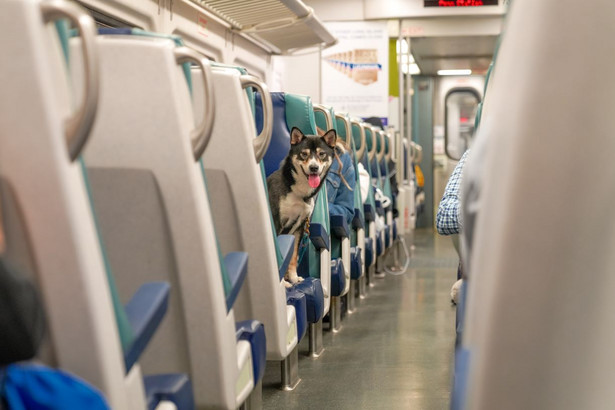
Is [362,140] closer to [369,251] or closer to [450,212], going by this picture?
[369,251]

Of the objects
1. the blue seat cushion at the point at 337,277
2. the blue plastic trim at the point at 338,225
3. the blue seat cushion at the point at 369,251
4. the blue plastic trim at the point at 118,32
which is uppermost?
the blue plastic trim at the point at 118,32

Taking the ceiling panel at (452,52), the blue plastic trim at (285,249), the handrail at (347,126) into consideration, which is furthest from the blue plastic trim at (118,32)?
the ceiling panel at (452,52)

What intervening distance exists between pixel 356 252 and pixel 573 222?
4300mm

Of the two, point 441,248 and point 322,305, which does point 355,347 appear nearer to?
point 322,305

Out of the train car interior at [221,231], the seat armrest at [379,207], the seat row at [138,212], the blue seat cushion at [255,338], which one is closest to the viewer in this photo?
the train car interior at [221,231]

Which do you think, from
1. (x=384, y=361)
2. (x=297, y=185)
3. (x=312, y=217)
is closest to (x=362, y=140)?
(x=312, y=217)

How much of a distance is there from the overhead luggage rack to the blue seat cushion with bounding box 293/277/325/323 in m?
3.02

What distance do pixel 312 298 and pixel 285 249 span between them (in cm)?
90

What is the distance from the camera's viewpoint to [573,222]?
114 cm

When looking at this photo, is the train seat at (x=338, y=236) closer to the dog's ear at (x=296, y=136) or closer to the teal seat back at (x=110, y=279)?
the dog's ear at (x=296, y=136)

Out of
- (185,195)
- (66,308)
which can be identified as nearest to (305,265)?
(185,195)

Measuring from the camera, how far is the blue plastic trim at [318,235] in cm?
418

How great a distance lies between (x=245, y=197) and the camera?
8.29ft

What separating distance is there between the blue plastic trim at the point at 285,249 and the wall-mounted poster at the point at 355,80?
730cm
